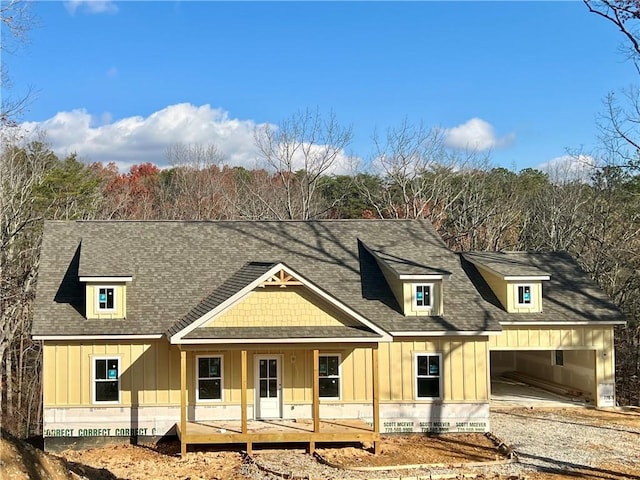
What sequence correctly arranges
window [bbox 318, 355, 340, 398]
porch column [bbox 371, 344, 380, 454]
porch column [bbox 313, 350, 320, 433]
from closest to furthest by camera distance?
1. porch column [bbox 313, 350, 320, 433]
2. porch column [bbox 371, 344, 380, 454]
3. window [bbox 318, 355, 340, 398]

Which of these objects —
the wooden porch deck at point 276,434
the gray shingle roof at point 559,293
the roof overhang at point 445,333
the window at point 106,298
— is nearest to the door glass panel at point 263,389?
the wooden porch deck at point 276,434

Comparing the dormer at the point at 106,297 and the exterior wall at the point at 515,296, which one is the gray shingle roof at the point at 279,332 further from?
the exterior wall at the point at 515,296

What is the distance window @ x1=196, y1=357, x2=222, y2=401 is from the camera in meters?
17.2

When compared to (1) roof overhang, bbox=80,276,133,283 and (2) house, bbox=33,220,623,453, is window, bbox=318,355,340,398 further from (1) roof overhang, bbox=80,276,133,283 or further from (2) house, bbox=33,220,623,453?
(1) roof overhang, bbox=80,276,133,283

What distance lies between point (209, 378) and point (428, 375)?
5.91m

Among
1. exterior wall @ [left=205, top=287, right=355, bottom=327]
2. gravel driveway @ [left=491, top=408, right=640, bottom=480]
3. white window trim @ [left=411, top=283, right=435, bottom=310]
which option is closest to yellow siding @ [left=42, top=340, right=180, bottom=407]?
exterior wall @ [left=205, top=287, right=355, bottom=327]

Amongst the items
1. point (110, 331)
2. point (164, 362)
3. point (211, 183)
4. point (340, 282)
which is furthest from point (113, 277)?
point (211, 183)

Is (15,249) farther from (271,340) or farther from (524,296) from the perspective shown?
(524,296)

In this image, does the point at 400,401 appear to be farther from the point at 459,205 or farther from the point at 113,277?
the point at 459,205

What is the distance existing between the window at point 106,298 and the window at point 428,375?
27.4ft

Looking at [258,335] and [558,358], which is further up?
[258,335]

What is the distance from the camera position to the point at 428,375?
17797 mm

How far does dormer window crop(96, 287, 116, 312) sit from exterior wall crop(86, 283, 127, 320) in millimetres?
77

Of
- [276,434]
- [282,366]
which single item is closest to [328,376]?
[282,366]
